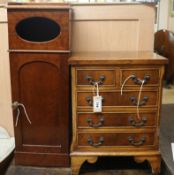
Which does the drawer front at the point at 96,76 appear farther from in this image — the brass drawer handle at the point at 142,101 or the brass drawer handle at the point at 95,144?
the brass drawer handle at the point at 95,144

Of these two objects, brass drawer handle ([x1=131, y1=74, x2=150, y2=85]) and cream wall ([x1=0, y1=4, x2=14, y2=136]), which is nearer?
brass drawer handle ([x1=131, y1=74, x2=150, y2=85])

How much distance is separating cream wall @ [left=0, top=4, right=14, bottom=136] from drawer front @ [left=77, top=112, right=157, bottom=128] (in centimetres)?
70

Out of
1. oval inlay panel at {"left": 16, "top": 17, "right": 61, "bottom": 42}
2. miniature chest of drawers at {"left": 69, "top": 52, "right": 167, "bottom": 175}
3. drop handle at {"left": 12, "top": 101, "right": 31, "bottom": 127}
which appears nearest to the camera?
miniature chest of drawers at {"left": 69, "top": 52, "right": 167, "bottom": 175}

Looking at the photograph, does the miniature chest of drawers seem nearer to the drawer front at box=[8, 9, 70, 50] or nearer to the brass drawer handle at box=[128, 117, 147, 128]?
the brass drawer handle at box=[128, 117, 147, 128]

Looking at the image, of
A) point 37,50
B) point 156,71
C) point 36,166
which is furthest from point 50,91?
point 156,71

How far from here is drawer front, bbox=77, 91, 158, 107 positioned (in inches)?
53.6

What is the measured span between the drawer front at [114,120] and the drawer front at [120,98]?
6cm

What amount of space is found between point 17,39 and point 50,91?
329 millimetres

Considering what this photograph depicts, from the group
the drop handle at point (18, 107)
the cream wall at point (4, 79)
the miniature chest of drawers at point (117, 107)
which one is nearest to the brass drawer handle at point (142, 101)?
the miniature chest of drawers at point (117, 107)

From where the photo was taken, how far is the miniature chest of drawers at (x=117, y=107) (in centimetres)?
133

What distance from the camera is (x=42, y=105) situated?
4.86 feet

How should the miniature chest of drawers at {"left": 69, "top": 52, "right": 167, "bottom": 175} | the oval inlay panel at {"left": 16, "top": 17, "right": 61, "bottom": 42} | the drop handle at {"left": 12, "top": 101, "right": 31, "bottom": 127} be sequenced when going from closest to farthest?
the miniature chest of drawers at {"left": 69, "top": 52, "right": 167, "bottom": 175}, the drop handle at {"left": 12, "top": 101, "right": 31, "bottom": 127}, the oval inlay panel at {"left": 16, "top": 17, "right": 61, "bottom": 42}

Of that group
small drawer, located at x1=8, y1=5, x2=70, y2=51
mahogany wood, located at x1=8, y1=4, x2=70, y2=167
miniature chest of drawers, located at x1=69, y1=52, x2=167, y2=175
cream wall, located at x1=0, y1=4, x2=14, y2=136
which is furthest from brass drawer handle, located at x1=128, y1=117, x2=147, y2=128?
cream wall, located at x1=0, y1=4, x2=14, y2=136

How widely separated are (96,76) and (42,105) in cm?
37
